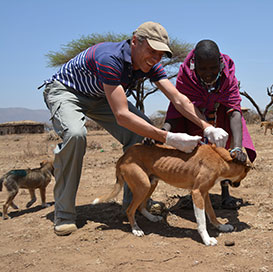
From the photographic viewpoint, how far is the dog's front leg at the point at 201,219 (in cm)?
303

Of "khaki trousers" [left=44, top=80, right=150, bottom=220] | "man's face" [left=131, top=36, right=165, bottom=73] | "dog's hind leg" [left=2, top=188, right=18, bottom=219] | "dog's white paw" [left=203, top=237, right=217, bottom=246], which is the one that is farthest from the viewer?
"dog's hind leg" [left=2, top=188, right=18, bottom=219]

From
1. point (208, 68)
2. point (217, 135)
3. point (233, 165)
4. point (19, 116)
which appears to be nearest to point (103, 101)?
point (208, 68)

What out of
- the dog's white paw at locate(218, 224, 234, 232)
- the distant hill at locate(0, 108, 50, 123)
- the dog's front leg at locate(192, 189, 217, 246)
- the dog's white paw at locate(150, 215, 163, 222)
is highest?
the dog's front leg at locate(192, 189, 217, 246)

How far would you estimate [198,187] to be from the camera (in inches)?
126

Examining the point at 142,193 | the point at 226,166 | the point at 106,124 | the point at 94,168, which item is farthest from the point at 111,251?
the point at 94,168

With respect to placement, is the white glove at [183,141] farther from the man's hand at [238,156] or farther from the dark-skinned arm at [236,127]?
the dark-skinned arm at [236,127]

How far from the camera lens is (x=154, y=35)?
10.1ft

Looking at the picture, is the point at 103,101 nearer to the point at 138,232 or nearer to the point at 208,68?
the point at 208,68

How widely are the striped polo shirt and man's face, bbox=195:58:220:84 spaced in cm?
51

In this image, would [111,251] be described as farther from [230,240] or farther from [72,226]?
[230,240]

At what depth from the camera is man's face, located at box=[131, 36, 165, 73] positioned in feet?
10.4

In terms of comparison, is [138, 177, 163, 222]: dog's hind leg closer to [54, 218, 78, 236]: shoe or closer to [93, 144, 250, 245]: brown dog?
[93, 144, 250, 245]: brown dog

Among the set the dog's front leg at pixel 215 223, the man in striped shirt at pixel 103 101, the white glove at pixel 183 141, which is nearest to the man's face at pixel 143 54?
the man in striped shirt at pixel 103 101

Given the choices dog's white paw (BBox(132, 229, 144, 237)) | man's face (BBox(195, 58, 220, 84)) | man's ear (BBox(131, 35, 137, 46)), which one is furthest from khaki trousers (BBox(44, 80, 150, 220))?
man's face (BBox(195, 58, 220, 84))
